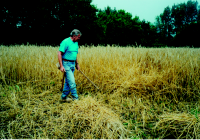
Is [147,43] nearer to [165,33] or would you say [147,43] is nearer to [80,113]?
[165,33]

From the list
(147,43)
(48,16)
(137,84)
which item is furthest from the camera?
(147,43)

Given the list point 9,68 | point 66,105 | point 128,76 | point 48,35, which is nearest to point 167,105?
point 128,76

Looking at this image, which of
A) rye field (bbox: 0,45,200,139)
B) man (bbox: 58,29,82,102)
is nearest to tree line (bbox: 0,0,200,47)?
rye field (bbox: 0,45,200,139)

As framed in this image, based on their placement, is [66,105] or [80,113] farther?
[66,105]

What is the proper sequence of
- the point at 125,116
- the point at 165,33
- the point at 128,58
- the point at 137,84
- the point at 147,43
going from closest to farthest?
the point at 125,116 → the point at 137,84 → the point at 128,58 → the point at 147,43 → the point at 165,33

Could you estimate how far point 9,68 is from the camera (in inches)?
143

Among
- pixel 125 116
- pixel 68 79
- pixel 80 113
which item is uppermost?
pixel 68 79

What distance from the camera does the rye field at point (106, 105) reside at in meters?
1.80

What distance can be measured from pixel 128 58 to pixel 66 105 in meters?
2.72

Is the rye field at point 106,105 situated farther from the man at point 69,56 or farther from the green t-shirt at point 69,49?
the green t-shirt at point 69,49

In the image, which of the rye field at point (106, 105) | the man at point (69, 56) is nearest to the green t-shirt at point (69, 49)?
the man at point (69, 56)

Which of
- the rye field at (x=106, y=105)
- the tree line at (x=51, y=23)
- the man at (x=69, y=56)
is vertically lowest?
the rye field at (x=106, y=105)

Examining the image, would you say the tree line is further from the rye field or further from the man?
the man

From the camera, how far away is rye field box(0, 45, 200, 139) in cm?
180
